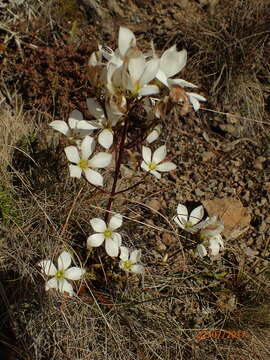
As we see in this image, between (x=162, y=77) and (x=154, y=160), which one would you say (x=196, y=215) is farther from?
(x=162, y=77)

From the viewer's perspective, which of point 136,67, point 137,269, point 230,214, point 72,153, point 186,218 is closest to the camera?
point 136,67

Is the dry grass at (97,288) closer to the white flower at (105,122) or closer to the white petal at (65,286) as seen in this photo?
the white petal at (65,286)

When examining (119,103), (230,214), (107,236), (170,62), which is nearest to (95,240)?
(107,236)

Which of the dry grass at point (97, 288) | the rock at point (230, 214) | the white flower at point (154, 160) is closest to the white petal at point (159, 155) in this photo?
the white flower at point (154, 160)

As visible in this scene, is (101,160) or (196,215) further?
(196,215)

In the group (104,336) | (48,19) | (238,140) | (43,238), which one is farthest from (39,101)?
(104,336)

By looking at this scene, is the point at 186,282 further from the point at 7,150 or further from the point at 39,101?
the point at 39,101

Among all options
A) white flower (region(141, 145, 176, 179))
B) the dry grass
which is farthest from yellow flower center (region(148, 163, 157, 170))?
the dry grass

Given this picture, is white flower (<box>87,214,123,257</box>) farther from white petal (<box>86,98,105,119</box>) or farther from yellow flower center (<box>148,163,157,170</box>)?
white petal (<box>86,98,105,119</box>)
